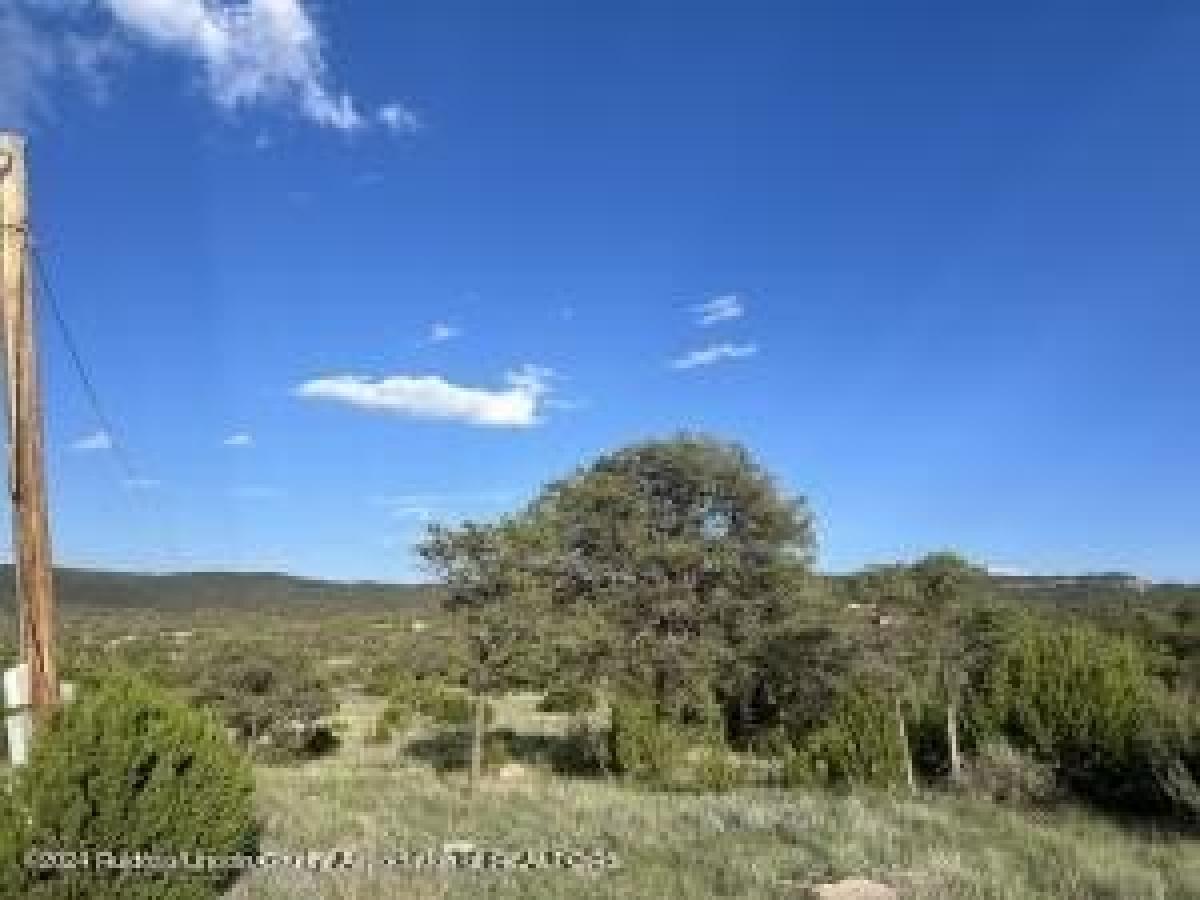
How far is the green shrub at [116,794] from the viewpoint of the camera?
10484mm

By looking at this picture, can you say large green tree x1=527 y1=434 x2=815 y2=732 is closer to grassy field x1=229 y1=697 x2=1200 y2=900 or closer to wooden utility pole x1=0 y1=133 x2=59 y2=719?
grassy field x1=229 y1=697 x2=1200 y2=900

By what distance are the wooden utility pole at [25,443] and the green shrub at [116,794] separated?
50 centimetres

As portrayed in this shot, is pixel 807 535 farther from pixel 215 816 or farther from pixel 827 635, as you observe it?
pixel 215 816

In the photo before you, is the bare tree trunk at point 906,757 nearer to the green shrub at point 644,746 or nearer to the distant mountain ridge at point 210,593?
the green shrub at point 644,746

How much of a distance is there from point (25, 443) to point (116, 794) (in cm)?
290

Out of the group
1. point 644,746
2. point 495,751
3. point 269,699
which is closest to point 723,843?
point 644,746

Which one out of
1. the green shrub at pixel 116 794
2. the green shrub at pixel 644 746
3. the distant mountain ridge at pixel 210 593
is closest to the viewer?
the green shrub at pixel 116 794

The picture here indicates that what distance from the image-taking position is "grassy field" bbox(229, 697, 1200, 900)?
12938mm

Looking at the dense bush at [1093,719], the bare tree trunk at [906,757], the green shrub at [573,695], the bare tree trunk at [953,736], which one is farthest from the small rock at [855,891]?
the green shrub at [573,695]

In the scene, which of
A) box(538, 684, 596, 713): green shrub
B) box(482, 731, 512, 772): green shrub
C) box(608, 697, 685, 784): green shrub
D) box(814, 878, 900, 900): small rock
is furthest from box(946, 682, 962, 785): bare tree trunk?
box(482, 731, 512, 772): green shrub

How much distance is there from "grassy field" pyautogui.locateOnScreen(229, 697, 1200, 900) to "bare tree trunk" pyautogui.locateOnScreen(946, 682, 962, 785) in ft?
6.19

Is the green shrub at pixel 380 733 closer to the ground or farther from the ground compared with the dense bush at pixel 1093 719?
closer to the ground

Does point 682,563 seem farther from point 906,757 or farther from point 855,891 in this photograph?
point 855,891

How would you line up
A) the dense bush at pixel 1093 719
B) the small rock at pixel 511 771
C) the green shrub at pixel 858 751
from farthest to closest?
the small rock at pixel 511 771 → the green shrub at pixel 858 751 → the dense bush at pixel 1093 719
